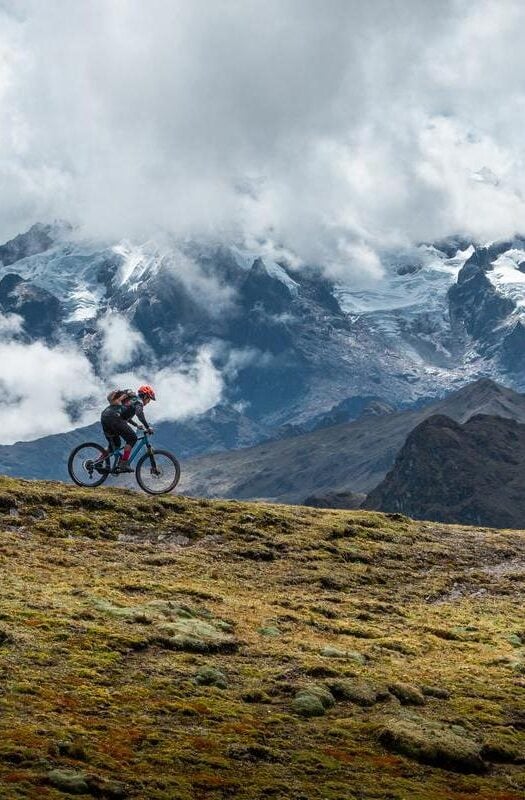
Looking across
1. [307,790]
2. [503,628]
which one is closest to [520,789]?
[307,790]

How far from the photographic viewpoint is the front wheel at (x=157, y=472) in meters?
48.0

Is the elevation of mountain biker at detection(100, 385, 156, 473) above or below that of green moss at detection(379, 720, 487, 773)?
above

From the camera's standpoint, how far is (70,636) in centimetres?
2712

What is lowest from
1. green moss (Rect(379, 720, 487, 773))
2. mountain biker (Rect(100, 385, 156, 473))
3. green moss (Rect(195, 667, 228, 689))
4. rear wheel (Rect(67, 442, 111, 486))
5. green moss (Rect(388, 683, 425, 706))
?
green moss (Rect(379, 720, 487, 773))

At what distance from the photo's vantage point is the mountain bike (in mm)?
47281

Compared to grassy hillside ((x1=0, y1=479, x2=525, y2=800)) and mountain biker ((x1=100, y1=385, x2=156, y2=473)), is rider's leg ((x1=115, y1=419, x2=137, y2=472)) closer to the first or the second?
Result: mountain biker ((x1=100, y1=385, x2=156, y2=473))

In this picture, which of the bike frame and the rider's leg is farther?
the bike frame

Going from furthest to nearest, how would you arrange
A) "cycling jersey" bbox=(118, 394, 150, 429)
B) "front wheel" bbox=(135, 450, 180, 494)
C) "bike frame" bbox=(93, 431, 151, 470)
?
1. "front wheel" bbox=(135, 450, 180, 494)
2. "bike frame" bbox=(93, 431, 151, 470)
3. "cycling jersey" bbox=(118, 394, 150, 429)

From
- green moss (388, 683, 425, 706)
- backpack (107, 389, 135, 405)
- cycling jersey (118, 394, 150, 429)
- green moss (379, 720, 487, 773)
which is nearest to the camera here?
green moss (379, 720, 487, 773)

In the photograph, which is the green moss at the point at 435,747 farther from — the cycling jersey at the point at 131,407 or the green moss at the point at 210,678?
the cycling jersey at the point at 131,407

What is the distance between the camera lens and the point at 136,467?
158ft

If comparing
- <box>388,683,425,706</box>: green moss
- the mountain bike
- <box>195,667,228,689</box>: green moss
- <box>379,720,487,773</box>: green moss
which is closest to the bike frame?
the mountain bike

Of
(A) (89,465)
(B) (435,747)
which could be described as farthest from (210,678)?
(A) (89,465)

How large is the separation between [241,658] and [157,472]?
21.2 metres
